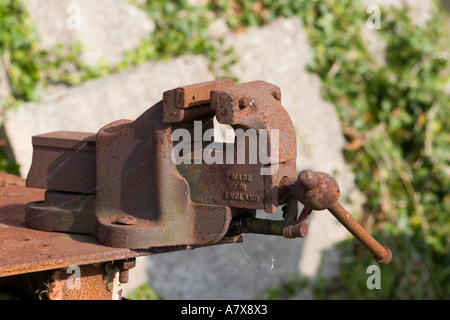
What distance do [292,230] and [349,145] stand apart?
416 cm

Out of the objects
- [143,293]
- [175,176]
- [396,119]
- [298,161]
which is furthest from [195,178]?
[396,119]

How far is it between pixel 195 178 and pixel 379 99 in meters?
4.60

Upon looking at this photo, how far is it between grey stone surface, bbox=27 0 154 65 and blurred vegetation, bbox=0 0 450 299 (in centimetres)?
8

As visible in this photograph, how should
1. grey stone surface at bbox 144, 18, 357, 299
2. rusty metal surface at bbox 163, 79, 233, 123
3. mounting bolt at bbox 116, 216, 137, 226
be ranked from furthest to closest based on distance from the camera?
1. grey stone surface at bbox 144, 18, 357, 299
2. mounting bolt at bbox 116, 216, 137, 226
3. rusty metal surface at bbox 163, 79, 233, 123

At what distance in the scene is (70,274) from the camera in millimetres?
2768

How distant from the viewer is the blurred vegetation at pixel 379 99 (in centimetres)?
607

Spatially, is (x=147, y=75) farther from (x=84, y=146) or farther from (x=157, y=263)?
(x=84, y=146)

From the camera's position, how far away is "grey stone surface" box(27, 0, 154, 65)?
5.55 metres

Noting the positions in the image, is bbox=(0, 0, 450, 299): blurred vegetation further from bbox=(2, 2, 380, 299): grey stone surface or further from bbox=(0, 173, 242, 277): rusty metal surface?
bbox=(0, 173, 242, 277): rusty metal surface

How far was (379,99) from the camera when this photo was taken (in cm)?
702

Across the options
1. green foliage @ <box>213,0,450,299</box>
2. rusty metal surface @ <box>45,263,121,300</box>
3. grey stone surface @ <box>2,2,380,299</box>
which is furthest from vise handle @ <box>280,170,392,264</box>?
green foliage @ <box>213,0,450,299</box>

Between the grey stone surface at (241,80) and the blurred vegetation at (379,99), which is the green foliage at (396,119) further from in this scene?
the grey stone surface at (241,80)

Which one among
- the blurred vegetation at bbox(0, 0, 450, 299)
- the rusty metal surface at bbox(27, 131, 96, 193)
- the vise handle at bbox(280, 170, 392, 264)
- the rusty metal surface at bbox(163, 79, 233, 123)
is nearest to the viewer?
the vise handle at bbox(280, 170, 392, 264)

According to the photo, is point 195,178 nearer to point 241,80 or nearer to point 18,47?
point 18,47
